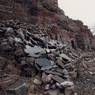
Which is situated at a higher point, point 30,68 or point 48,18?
point 48,18

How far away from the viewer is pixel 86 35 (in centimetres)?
3262

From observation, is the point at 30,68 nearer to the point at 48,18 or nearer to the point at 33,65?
the point at 33,65

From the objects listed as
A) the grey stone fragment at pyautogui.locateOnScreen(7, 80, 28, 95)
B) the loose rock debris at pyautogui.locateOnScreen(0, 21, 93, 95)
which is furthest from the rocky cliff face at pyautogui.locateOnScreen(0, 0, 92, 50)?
the grey stone fragment at pyautogui.locateOnScreen(7, 80, 28, 95)

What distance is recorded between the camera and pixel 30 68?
334 inches

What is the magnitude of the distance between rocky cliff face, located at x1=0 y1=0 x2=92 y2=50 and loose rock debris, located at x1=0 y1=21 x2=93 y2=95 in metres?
6.06

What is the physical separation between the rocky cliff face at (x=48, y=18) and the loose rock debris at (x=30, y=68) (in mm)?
6064

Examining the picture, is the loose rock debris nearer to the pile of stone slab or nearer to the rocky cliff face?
the pile of stone slab

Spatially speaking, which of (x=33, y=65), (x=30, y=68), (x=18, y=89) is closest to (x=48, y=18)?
(x=33, y=65)

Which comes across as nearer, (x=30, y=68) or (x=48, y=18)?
(x=30, y=68)

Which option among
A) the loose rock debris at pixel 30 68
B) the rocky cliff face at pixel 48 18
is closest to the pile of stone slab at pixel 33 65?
the loose rock debris at pixel 30 68

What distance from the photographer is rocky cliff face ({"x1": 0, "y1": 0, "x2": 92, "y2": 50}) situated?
1803 centimetres

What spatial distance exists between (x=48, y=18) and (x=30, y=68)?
16.0 meters

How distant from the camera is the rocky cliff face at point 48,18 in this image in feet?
59.2

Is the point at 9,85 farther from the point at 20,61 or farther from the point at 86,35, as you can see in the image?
the point at 86,35
